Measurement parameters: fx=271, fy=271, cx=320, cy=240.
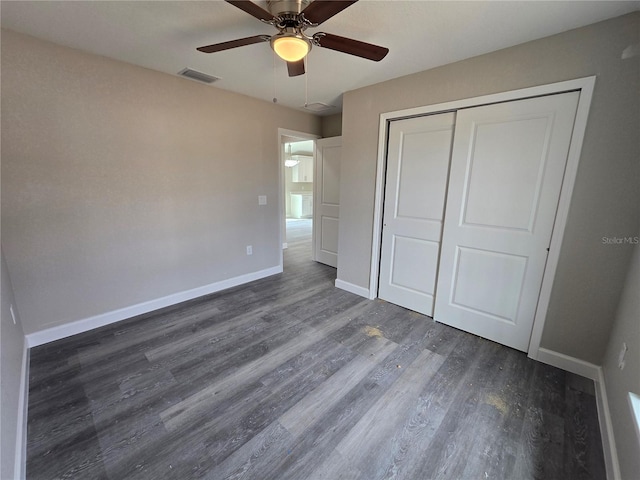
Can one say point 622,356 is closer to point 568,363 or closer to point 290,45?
point 568,363

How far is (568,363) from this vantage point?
2.05 meters

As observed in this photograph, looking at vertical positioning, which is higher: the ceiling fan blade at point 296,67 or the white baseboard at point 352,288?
the ceiling fan blade at point 296,67

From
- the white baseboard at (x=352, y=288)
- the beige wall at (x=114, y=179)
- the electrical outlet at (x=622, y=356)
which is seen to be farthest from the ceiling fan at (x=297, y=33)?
the white baseboard at (x=352, y=288)

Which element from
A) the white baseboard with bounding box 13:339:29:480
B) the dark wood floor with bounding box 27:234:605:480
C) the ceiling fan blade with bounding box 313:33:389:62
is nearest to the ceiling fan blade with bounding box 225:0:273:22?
the ceiling fan blade with bounding box 313:33:389:62

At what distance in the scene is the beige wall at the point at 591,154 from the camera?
1.70 meters

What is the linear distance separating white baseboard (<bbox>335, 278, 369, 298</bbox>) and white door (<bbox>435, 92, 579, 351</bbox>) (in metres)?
0.96

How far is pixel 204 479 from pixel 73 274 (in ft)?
7.08

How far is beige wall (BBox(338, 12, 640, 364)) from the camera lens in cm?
170

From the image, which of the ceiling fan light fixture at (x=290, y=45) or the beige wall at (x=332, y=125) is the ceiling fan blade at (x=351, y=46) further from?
the beige wall at (x=332, y=125)

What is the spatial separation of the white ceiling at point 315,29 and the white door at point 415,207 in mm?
601

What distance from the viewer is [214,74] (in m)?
2.70

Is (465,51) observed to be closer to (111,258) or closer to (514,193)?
(514,193)

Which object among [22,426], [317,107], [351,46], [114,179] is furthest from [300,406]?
[317,107]

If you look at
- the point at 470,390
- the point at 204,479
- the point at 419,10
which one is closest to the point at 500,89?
the point at 419,10
